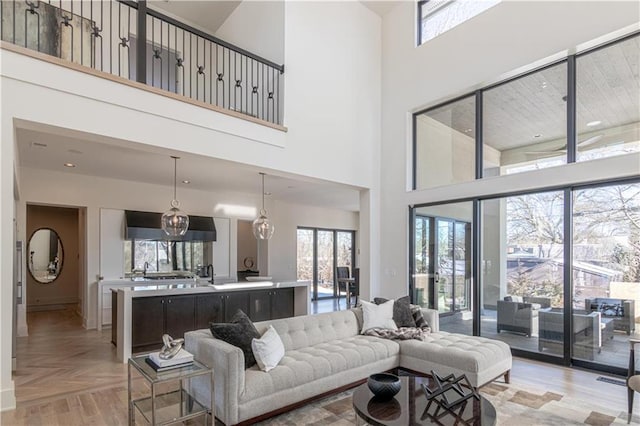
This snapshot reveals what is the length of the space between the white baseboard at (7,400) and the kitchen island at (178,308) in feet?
5.34

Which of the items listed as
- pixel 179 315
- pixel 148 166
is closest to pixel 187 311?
pixel 179 315

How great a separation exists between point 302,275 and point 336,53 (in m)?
6.81

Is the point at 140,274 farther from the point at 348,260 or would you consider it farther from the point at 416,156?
the point at 348,260

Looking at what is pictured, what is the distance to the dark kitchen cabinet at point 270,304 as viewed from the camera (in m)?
6.46

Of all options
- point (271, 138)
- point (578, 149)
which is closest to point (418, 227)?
point (578, 149)

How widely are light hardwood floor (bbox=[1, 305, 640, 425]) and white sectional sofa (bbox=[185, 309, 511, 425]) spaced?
0.74m

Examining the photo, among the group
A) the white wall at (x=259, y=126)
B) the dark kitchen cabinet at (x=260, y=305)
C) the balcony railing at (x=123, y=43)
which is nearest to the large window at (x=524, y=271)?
the white wall at (x=259, y=126)

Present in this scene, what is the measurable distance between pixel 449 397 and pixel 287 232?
8.19m

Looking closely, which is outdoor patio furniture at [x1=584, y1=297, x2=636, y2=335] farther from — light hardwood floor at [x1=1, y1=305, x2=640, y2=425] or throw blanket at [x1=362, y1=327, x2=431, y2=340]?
throw blanket at [x1=362, y1=327, x2=431, y2=340]

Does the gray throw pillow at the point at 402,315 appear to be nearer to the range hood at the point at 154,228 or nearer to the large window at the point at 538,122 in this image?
the large window at the point at 538,122

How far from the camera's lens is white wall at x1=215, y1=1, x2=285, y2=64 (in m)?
5.86

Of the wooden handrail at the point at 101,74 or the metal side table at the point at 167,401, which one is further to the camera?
the wooden handrail at the point at 101,74

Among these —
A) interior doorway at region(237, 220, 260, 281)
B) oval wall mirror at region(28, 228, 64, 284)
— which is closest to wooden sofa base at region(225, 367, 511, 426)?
interior doorway at region(237, 220, 260, 281)

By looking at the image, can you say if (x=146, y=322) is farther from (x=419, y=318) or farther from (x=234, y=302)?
(x=419, y=318)
